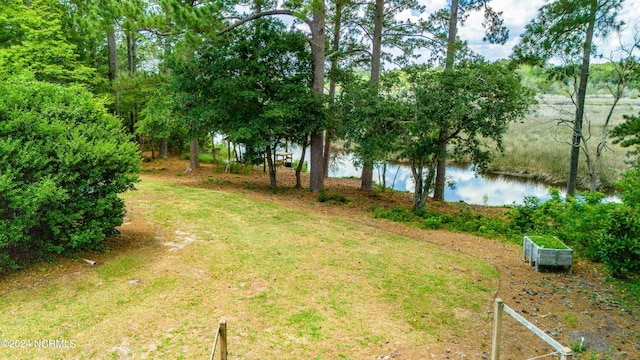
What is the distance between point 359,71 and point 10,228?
1236 centimetres

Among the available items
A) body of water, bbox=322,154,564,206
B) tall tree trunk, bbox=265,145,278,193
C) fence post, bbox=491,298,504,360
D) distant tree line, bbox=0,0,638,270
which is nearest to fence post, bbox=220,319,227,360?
fence post, bbox=491,298,504,360

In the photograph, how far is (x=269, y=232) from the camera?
Result: 691 cm

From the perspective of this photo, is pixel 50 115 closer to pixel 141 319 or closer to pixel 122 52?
pixel 141 319

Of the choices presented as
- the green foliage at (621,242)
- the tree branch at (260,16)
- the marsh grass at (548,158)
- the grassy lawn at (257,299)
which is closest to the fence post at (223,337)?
the grassy lawn at (257,299)

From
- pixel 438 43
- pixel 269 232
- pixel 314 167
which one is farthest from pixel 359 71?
pixel 269 232

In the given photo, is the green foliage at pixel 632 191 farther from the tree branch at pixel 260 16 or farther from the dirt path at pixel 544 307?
the tree branch at pixel 260 16

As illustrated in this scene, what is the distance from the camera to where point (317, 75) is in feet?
35.1

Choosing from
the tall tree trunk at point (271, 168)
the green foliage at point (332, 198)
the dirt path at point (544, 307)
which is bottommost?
the dirt path at point (544, 307)

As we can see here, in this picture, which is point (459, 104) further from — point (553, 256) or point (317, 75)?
point (317, 75)

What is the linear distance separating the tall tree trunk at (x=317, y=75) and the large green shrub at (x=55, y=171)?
6007mm

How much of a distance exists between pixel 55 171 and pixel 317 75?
7.25 m

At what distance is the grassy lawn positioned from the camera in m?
3.50

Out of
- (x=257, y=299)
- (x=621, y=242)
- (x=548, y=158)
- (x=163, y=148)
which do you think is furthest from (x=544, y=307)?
(x=163, y=148)

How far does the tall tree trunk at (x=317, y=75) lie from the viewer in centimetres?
1036
